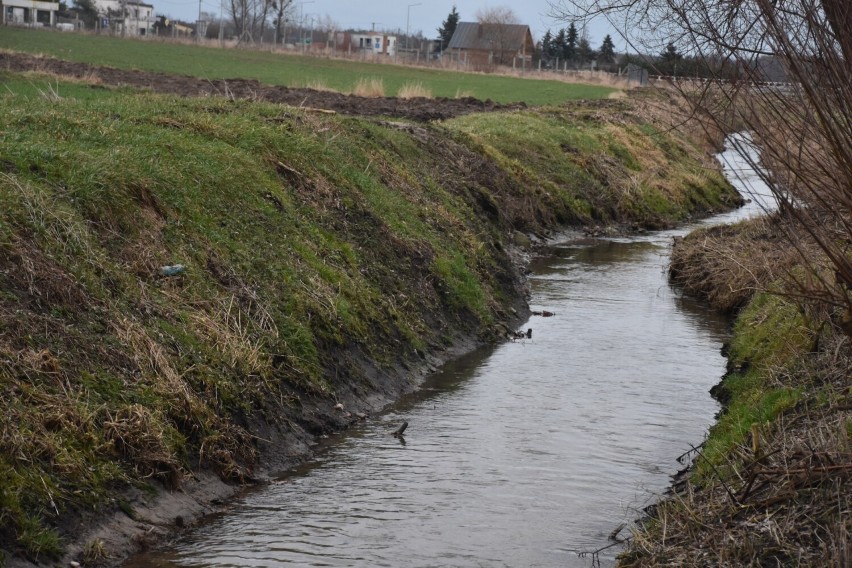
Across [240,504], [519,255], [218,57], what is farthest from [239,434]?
[218,57]

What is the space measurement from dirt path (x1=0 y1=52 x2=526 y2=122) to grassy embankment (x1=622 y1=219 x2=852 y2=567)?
19678mm

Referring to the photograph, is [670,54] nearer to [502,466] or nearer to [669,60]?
[669,60]

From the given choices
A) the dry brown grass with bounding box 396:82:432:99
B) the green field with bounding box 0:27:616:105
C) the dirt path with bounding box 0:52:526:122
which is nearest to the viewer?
the dirt path with bounding box 0:52:526:122

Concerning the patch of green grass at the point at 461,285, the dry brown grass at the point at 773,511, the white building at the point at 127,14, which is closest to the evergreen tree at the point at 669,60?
the dry brown grass at the point at 773,511

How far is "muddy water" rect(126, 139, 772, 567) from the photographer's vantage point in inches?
Result: 321

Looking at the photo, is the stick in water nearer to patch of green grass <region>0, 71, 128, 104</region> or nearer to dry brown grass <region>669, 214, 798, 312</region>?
dry brown grass <region>669, 214, 798, 312</region>

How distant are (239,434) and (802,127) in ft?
17.6

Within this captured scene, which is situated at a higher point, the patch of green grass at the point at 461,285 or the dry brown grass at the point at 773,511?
the dry brown grass at the point at 773,511

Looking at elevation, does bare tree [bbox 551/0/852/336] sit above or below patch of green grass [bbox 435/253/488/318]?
above

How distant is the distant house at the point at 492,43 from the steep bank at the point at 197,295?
Answer: 9159 centimetres

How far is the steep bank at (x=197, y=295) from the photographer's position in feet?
26.6

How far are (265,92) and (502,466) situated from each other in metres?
25.5

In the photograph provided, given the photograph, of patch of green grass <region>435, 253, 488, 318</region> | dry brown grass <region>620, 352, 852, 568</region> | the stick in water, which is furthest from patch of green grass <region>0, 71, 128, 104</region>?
dry brown grass <region>620, 352, 852, 568</region>

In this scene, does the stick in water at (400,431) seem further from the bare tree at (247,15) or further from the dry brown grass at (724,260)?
the bare tree at (247,15)
